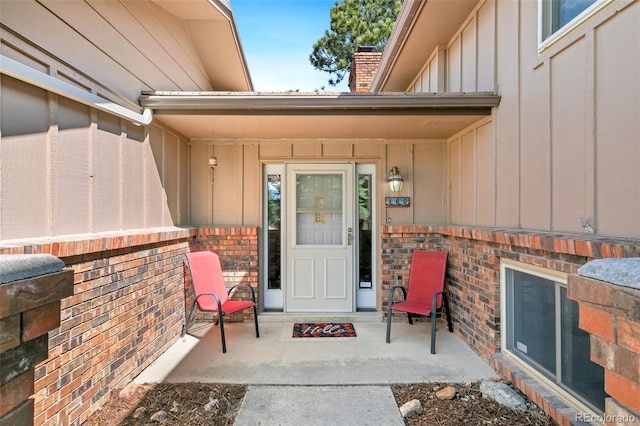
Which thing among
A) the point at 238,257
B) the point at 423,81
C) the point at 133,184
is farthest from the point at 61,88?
the point at 423,81

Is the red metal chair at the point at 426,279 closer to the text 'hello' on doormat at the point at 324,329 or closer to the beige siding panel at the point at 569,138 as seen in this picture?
the text 'hello' on doormat at the point at 324,329

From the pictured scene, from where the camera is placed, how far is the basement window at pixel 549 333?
6.86 ft

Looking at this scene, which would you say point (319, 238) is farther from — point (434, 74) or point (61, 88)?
point (61, 88)

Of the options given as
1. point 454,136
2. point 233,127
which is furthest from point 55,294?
point 454,136

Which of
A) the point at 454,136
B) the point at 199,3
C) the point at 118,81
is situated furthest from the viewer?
the point at 454,136

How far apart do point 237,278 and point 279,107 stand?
230 centimetres

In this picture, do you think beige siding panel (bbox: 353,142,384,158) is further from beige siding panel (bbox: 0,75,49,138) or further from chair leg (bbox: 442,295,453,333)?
beige siding panel (bbox: 0,75,49,138)

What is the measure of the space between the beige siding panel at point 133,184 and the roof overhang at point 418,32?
345 cm

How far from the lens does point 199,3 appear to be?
3785mm

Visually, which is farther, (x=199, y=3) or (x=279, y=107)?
(x=199, y=3)

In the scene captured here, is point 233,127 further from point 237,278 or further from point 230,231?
point 237,278

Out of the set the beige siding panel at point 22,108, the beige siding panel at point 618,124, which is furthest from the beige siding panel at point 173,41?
the beige siding panel at point 618,124

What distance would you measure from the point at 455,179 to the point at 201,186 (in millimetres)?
3371

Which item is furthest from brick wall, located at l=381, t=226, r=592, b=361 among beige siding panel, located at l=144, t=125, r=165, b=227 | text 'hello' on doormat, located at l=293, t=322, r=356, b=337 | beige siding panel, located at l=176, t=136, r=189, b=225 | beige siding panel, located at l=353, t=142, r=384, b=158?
beige siding panel, located at l=144, t=125, r=165, b=227
